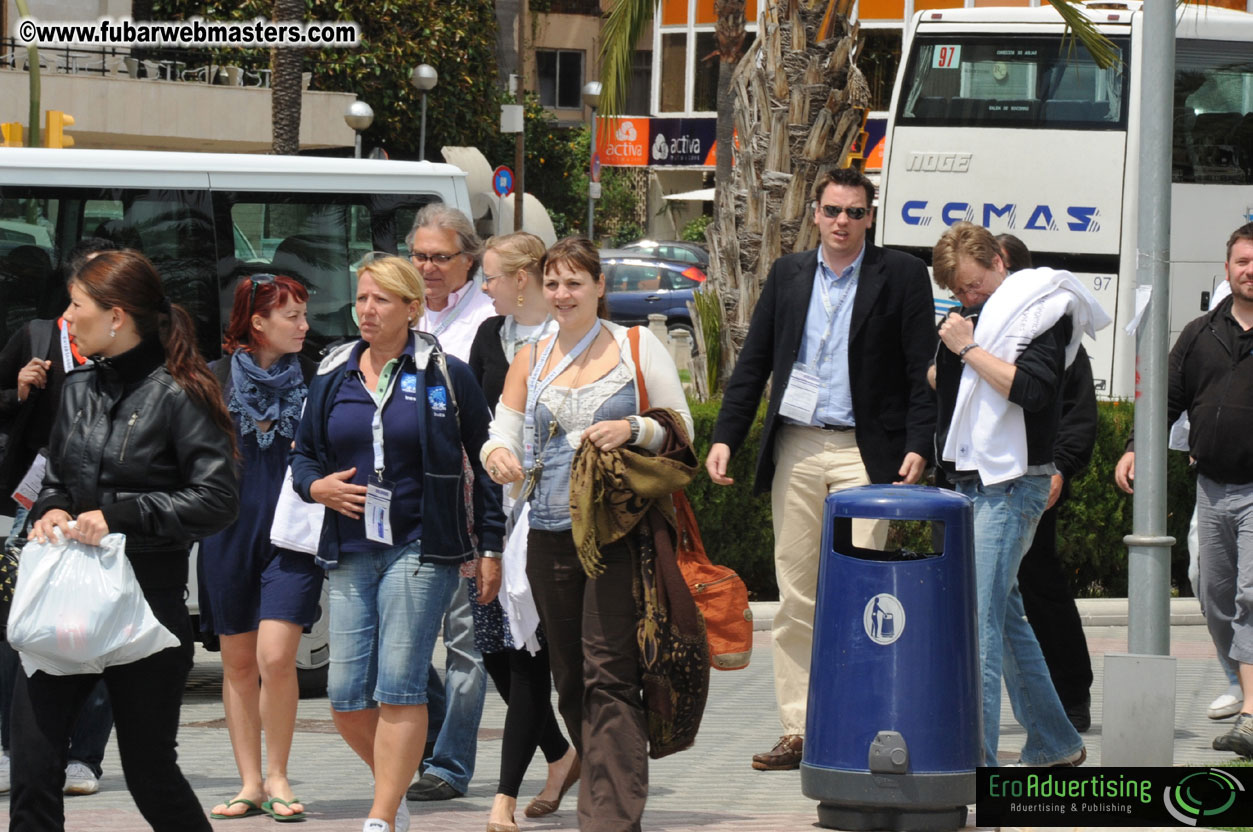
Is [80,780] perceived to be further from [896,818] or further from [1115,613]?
[1115,613]

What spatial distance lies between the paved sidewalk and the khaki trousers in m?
0.36

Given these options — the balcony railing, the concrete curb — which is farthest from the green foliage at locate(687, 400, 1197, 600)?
the balcony railing

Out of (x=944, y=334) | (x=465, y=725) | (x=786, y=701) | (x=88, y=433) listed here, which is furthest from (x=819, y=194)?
(x=88, y=433)

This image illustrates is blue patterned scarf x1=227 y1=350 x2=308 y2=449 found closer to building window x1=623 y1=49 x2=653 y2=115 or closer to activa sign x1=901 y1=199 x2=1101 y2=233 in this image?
activa sign x1=901 y1=199 x2=1101 y2=233

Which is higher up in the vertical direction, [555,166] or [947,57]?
[555,166]

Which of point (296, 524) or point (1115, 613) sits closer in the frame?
point (296, 524)

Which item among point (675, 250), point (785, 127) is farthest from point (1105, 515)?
point (675, 250)

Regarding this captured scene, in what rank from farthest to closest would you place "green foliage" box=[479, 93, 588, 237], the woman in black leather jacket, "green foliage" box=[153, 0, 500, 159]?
"green foliage" box=[479, 93, 588, 237] < "green foliage" box=[153, 0, 500, 159] < the woman in black leather jacket

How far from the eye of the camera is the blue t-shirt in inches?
217

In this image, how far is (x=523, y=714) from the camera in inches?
237

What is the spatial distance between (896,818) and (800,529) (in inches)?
61.6

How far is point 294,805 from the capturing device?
20.2 ft

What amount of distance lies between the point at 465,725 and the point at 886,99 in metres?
39.3

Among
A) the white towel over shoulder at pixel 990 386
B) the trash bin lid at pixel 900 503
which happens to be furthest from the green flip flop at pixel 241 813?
the white towel over shoulder at pixel 990 386
